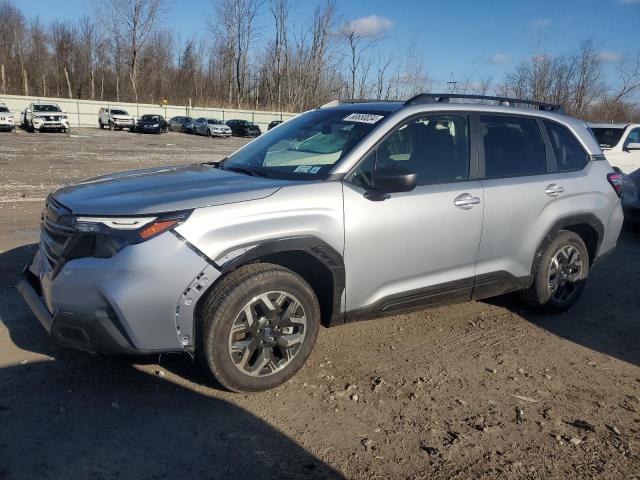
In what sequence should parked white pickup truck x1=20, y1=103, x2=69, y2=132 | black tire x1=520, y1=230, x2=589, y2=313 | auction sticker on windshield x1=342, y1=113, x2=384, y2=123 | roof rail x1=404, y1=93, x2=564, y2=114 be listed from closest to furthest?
auction sticker on windshield x1=342, y1=113, x2=384, y2=123 → roof rail x1=404, y1=93, x2=564, y2=114 → black tire x1=520, y1=230, x2=589, y2=313 → parked white pickup truck x1=20, y1=103, x2=69, y2=132

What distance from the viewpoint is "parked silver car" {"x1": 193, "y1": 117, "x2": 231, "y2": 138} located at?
43.6 m

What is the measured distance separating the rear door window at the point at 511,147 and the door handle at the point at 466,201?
0.32 meters

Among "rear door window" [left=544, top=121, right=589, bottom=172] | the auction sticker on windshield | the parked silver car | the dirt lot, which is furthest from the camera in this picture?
the parked silver car

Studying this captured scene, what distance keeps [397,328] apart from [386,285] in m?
0.96

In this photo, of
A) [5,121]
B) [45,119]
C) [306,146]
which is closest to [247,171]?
[306,146]

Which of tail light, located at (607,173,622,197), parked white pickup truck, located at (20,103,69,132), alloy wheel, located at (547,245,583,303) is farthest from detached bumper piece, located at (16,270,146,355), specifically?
parked white pickup truck, located at (20,103,69,132)

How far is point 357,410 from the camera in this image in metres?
3.21

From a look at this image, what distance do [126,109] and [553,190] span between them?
2195 inches

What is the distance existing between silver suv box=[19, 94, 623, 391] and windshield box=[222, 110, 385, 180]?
2 centimetres

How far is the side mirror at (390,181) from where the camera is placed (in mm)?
3418

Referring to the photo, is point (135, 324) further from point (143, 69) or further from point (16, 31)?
point (16, 31)

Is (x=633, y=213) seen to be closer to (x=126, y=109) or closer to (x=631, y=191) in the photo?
(x=631, y=191)

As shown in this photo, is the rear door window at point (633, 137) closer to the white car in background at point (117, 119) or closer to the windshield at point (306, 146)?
the windshield at point (306, 146)

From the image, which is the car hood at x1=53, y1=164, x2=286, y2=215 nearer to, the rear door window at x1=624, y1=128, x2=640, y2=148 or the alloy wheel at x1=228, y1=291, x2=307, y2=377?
the alloy wheel at x1=228, y1=291, x2=307, y2=377
